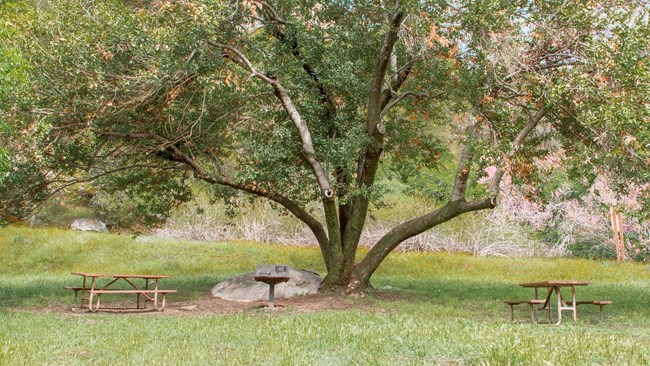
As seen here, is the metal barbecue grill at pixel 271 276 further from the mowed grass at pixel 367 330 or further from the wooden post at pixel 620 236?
the wooden post at pixel 620 236

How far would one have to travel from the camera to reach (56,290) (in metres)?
17.4

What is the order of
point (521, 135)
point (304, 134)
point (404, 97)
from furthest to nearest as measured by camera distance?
1. point (404, 97)
2. point (304, 134)
3. point (521, 135)

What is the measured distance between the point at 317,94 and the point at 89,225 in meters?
21.6

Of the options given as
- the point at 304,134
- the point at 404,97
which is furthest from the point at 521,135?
the point at 304,134

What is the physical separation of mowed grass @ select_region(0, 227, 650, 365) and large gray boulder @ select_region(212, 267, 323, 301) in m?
0.77

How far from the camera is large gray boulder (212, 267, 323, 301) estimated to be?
641 inches

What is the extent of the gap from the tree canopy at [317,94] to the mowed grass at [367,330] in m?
2.50

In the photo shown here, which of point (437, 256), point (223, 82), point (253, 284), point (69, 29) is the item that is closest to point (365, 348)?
point (223, 82)

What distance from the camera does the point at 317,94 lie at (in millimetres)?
15820

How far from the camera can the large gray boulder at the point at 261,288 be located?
16.3 meters

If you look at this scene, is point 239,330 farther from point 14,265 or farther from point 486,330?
point 14,265

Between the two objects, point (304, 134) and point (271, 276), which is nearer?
point (271, 276)

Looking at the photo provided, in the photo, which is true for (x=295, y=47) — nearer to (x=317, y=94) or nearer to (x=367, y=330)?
(x=317, y=94)

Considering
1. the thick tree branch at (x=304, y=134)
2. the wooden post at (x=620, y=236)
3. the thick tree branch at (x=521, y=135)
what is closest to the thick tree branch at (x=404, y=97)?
the thick tree branch at (x=521, y=135)
